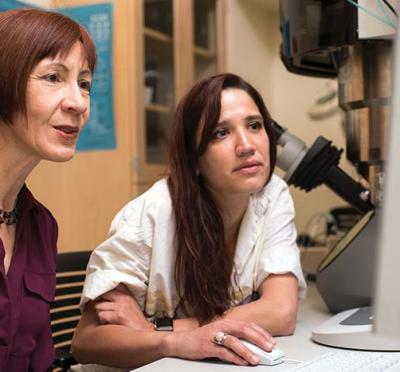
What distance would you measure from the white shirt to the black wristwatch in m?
0.07

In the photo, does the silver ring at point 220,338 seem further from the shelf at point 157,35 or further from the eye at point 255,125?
the shelf at point 157,35

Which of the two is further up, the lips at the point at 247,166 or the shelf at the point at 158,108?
the shelf at the point at 158,108

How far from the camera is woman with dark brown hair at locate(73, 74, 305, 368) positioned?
1129mm

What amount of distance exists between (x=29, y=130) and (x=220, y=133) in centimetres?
48

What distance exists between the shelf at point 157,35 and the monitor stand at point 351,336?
1.58 metres

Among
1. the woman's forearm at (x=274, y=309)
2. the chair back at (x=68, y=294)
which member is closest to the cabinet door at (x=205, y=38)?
the chair back at (x=68, y=294)

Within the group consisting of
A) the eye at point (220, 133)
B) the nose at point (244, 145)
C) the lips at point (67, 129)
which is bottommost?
the nose at point (244, 145)

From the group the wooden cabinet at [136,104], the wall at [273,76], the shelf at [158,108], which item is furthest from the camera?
the wall at [273,76]

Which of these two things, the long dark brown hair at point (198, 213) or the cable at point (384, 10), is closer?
the cable at point (384, 10)

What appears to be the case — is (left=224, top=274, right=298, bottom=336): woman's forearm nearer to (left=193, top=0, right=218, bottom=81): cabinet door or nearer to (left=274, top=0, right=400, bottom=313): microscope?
(left=274, top=0, right=400, bottom=313): microscope

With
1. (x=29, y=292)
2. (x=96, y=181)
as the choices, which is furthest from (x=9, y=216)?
(x=96, y=181)

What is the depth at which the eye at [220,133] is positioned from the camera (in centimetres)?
126

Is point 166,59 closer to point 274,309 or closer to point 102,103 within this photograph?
point 102,103

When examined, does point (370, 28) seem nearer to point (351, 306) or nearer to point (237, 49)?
point (351, 306)
